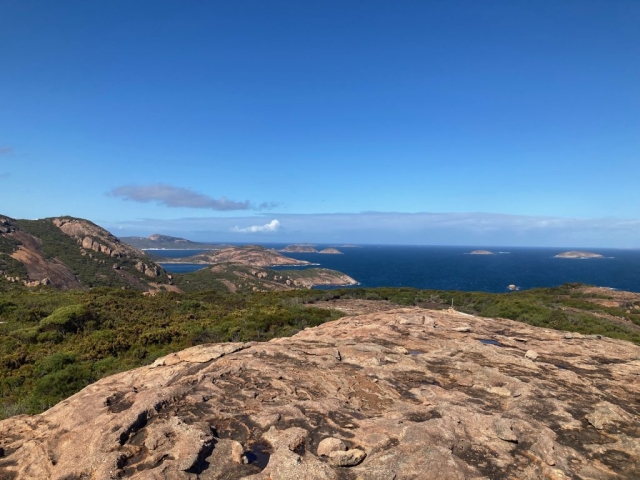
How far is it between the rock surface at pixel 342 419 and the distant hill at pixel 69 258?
96.8 meters

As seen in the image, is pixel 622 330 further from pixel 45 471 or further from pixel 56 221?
pixel 56 221

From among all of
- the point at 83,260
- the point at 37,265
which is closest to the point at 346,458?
the point at 37,265

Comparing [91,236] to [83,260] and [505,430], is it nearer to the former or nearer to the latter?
[83,260]

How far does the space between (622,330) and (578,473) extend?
41064 millimetres

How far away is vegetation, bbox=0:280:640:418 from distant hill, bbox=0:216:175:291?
58208 mm

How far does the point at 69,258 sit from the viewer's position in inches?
5108

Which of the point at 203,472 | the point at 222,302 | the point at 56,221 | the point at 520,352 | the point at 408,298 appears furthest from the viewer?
the point at 56,221

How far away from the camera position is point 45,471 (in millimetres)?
9664

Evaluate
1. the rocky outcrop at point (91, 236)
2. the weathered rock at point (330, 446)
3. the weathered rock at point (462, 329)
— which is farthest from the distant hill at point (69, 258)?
the weathered rock at point (330, 446)

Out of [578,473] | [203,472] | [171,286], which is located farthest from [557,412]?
[171,286]

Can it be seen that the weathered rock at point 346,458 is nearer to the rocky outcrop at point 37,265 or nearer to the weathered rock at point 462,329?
the weathered rock at point 462,329

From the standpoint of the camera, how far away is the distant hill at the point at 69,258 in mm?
103375

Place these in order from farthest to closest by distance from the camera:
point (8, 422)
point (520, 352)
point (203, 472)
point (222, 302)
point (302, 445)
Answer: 1. point (222, 302)
2. point (520, 352)
3. point (8, 422)
4. point (302, 445)
5. point (203, 472)

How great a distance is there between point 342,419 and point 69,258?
489 feet
